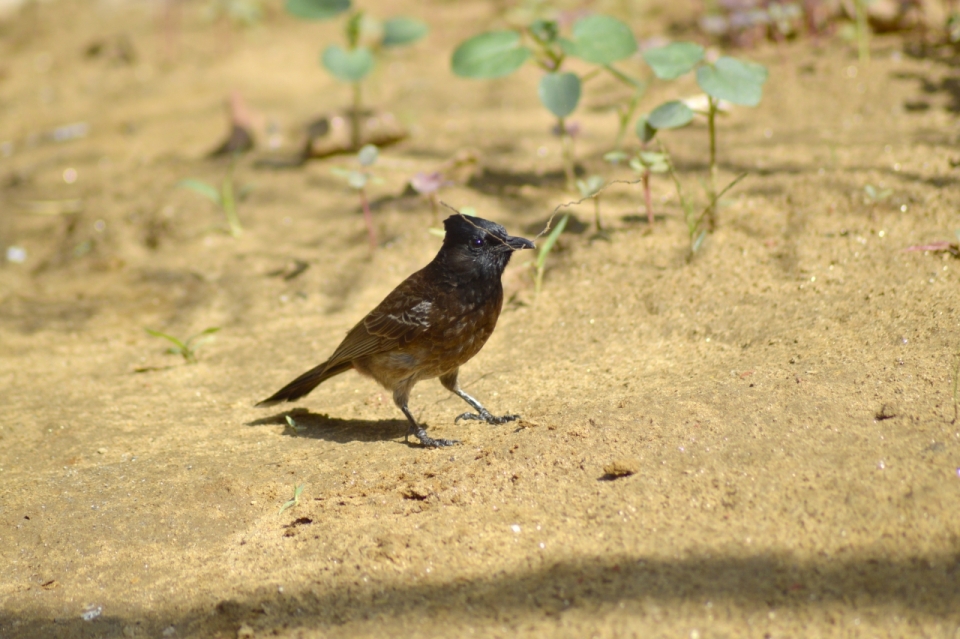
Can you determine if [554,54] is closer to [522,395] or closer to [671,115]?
[671,115]

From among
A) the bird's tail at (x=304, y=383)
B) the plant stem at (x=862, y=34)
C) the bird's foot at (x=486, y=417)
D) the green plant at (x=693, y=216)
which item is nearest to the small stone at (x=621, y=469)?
the bird's foot at (x=486, y=417)

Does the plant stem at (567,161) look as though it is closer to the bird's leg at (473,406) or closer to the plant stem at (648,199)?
the plant stem at (648,199)

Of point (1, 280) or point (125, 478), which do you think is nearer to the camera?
point (125, 478)

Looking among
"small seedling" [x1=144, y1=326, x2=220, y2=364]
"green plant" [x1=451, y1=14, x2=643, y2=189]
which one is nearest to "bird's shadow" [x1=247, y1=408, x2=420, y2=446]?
"small seedling" [x1=144, y1=326, x2=220, y2=364]

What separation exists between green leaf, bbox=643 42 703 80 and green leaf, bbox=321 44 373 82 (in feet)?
8.12

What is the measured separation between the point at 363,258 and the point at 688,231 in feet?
7.23

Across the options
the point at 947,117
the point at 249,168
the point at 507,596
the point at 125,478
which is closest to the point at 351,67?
the point at 249,168

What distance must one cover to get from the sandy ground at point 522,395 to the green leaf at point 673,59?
3.26ft

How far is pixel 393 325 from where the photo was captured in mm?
4023

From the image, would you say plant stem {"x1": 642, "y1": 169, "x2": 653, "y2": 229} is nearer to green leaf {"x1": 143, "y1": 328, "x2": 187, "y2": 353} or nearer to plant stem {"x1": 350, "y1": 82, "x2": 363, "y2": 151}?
plant stem {"x1": 350, "y1": 82, "x2": 363, "y2": 151}

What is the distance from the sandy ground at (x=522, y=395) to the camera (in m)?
2.57

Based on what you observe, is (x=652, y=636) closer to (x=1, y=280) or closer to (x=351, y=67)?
(x=351, y=67)

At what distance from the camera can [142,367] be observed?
16.2 feet

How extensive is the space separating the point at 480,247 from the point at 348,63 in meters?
3.03
